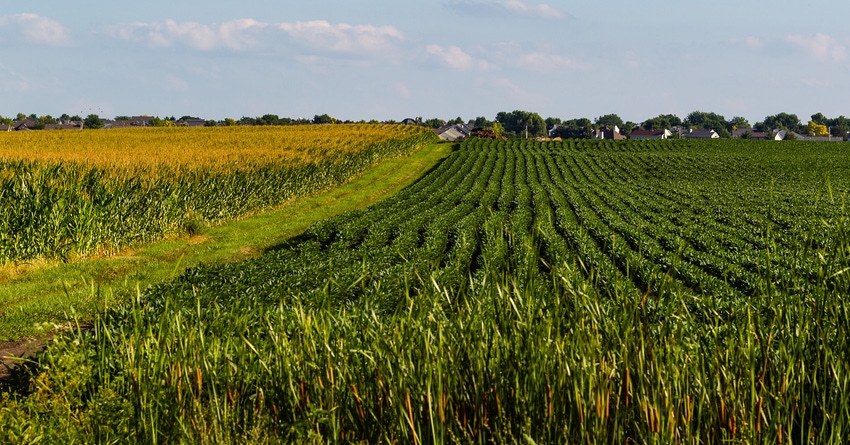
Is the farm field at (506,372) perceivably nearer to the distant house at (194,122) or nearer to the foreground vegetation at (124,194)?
the foreground vegetation at (124,194)

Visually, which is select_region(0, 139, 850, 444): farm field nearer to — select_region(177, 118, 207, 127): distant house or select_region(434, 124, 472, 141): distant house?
select_region(177, 118, 207, 127): distant house

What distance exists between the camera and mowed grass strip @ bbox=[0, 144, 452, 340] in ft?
45.8

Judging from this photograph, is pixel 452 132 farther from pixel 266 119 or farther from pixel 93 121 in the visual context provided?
pixel 93 121

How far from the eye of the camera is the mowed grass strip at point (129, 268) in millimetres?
13945

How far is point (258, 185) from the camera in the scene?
33.0 meters

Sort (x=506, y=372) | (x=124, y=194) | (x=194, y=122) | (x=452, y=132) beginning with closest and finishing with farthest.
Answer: (x=506, y=372)
(x=124, y=194)
(x=194, y=122)
(x=452, y=132)

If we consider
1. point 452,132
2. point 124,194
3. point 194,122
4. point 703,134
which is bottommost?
point 124,194

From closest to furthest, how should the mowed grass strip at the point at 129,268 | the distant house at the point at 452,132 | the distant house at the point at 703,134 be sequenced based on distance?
the mowed grass strip at the point at 129,268, the distant house at the point at 452,132, the distant house at the point at 703,134

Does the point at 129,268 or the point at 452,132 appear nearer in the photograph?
the point at 129,268

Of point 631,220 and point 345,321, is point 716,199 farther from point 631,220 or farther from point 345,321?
point 345,321

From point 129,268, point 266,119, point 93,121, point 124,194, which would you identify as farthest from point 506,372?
point 93,121

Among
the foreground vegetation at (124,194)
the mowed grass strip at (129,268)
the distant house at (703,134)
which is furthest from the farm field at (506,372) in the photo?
the distant house at (703,134)

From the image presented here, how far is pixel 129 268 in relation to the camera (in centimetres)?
2048

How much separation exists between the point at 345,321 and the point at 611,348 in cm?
201
